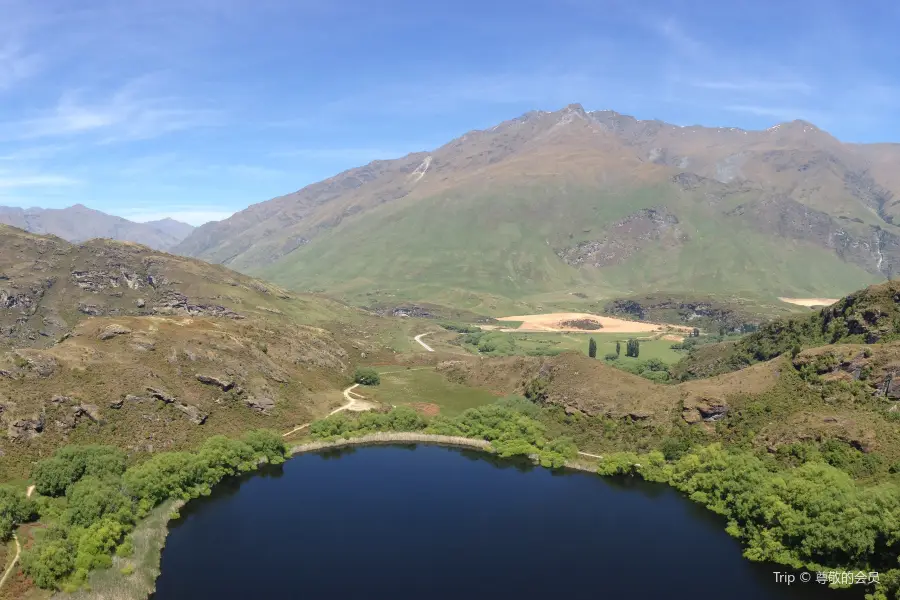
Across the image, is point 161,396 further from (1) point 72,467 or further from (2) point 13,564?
(2) point 13,564

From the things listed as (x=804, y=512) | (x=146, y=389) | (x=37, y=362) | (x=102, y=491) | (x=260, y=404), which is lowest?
(x=102, y=491)

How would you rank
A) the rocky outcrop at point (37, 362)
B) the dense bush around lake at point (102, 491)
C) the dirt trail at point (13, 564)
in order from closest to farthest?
1. the dirt trail at point (13, 564)
2. the dense bush around lake at point (102, 491)
3. the rocky outcrop at point (37, 362)

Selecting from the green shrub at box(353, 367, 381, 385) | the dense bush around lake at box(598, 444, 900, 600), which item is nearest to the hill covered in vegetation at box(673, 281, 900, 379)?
the dense bush around lake at box(598, 444, 900, 600)

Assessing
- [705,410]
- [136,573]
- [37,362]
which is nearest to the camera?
[136,573]

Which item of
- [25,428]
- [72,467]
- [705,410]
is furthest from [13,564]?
[705,410]

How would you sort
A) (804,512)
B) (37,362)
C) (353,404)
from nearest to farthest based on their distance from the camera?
(804,512) < (37,362) < (353,404)

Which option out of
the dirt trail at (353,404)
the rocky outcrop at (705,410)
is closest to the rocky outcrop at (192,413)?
the dirt trail at (353,404)

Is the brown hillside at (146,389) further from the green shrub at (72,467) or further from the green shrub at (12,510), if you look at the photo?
the green shrub at (12,510)
